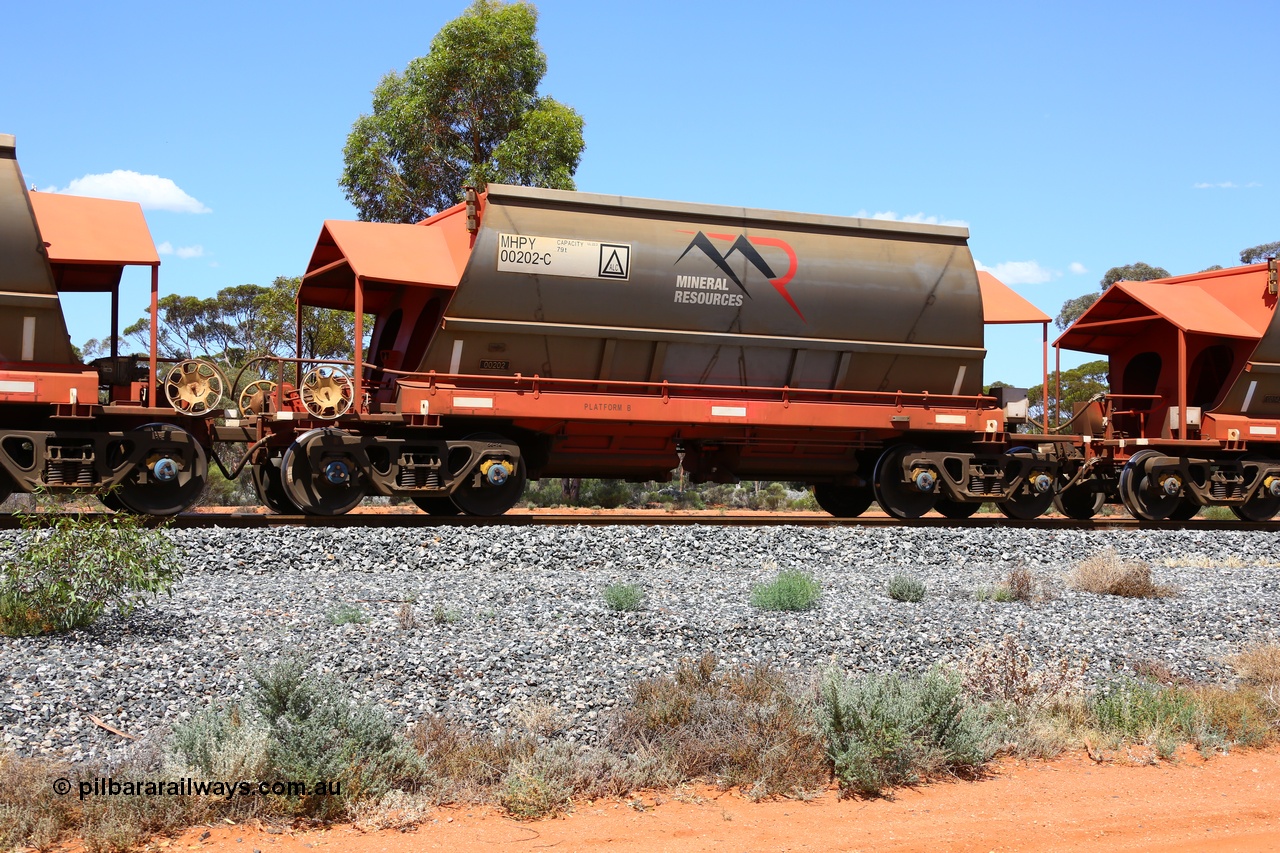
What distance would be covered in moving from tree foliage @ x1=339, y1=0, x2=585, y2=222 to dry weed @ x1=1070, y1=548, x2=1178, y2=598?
752 inches

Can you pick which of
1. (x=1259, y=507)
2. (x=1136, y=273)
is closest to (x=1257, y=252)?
(x=1136, y=273)

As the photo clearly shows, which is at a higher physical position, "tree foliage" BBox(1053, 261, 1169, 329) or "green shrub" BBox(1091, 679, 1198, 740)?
"tree foliage" BBox(1053, 261, 1169, 329)

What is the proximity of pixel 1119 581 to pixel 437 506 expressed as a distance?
8.47m

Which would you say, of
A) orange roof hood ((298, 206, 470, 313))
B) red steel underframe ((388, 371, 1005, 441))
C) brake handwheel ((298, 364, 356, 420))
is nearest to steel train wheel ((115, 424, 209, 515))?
brake handwheel ((298, 364, 356, 420))

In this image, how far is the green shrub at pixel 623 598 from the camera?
855cm

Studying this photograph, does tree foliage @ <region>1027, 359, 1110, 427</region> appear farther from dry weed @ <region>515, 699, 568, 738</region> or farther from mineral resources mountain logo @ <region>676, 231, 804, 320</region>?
dry weed @ <region>515, 699, 568, 738</region>

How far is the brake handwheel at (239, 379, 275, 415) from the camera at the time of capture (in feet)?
43.8

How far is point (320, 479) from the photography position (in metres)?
13.0

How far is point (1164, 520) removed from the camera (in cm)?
1703

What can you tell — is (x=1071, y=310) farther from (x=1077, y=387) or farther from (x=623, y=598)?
(x=623, y=598)

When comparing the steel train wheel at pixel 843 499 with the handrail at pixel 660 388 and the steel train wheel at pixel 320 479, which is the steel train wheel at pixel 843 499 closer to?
the handrail at pixel 660 388

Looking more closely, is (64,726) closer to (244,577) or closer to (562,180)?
(244,577)

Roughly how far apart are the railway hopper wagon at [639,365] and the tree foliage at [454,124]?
499 inches

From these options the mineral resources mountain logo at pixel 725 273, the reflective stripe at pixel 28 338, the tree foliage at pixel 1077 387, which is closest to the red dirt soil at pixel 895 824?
the reflective stripe at pixel 28 338
